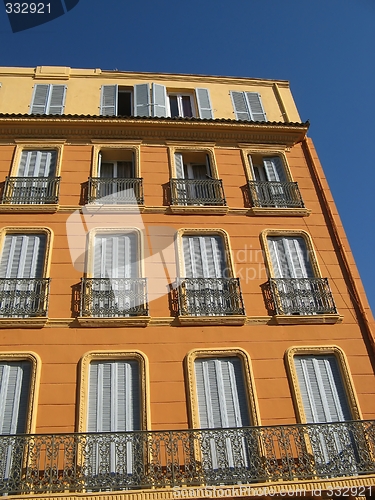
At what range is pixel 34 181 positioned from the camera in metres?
12.6

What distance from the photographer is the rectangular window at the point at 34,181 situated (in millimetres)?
12250

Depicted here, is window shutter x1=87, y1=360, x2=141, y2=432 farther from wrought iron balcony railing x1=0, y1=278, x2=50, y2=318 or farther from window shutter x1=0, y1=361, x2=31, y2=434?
wrought iron balcony railing x1=0, y1=278, x2=50, y2=318

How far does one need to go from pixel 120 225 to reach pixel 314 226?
482cm

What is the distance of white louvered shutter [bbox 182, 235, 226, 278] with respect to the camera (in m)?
11.3

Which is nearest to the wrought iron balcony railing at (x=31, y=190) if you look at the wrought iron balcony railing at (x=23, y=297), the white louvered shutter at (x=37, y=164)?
the white louvered shutter at (x=37, y=164)

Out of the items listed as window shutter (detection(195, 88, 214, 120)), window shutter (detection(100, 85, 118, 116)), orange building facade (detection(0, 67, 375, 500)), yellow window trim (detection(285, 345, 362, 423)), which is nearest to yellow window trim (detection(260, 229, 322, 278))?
orange building facade (detection(0, 67, 375, 500))

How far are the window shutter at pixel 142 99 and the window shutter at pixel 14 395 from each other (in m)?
8.45

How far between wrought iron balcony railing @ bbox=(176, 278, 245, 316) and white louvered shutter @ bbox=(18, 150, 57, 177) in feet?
16.1

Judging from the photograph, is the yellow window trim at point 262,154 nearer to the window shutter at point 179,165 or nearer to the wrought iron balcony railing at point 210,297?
the window shutter at point 179,165

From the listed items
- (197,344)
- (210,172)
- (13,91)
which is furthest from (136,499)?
(13,91)

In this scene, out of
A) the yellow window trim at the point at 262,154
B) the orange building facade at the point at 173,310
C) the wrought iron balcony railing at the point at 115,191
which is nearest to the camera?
the orange building facade at the point at 173,310

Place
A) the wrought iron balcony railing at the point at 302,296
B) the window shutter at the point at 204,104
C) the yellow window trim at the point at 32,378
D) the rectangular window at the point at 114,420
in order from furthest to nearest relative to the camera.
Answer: the window shutter at the point at 204,104, the wrought iron balcony railing at the point at 302,296, the yellow window trim at the point at 32,378, the rectangular window at the point at 114,420

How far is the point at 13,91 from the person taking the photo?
50.2ft

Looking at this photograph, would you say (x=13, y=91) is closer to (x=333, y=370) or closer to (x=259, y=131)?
(x=259, y=131)
